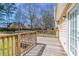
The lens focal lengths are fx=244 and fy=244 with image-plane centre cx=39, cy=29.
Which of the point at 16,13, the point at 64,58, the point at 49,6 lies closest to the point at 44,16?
the point at 49,6

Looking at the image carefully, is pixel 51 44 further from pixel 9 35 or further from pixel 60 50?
pixel 9 35

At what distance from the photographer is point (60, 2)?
4.31 metres

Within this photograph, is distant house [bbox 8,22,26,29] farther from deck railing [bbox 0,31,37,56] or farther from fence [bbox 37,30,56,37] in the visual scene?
fence [bbox 37,30,56,37]

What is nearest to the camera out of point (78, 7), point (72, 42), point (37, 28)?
point (78, 7)

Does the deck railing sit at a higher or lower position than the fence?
lower

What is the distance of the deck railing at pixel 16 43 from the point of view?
436 cm

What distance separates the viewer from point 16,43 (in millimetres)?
4555

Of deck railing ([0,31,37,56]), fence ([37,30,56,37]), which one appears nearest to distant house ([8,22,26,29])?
deck railing ([0,31,37,56])

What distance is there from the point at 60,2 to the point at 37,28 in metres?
0.63

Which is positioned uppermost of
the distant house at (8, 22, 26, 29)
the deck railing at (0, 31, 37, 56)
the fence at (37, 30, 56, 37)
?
the distant house at (8, 22, 26, 29)

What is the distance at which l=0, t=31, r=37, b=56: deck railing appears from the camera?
4355mm

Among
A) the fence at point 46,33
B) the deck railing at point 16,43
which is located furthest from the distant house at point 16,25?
the fence at point 46,33

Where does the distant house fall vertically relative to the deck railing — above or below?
above

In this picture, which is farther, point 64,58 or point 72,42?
point 72,42
